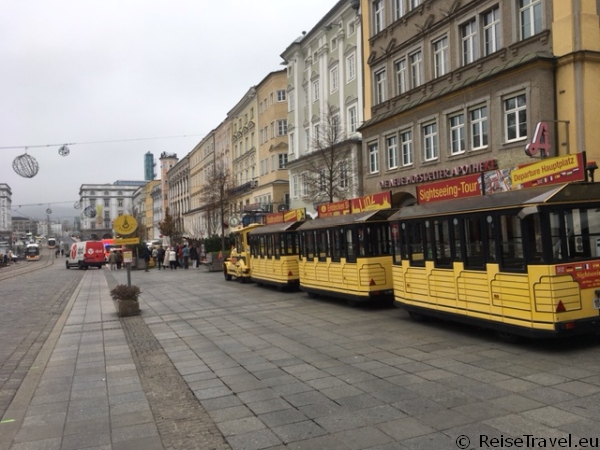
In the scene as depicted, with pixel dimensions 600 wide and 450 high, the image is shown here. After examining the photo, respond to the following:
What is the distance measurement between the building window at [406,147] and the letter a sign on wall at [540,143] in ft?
27.2

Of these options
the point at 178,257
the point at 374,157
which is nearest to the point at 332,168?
the point at 374,157

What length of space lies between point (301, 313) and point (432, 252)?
14.6 feet

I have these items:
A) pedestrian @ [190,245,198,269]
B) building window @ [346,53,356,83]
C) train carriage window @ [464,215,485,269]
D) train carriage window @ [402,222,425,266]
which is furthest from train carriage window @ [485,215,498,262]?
pedestrian @ [190,245,198,269]

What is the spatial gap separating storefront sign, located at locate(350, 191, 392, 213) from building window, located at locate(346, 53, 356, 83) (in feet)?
65.5

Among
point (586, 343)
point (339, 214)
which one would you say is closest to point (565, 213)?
point (586, 343)

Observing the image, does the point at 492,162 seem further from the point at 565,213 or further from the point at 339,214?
the point at 565,213

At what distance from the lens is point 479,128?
2141 cm

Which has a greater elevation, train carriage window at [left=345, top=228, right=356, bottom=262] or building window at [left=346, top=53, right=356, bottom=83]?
building window at [left=346, top=53, right=356, bottom=83]

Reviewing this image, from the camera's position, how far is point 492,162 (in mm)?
20328

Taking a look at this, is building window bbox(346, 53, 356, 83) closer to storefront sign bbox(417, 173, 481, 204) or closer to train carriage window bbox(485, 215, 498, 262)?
storefront sign bbox(417, 173, 481, 204)

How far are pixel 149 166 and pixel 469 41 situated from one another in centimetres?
14701

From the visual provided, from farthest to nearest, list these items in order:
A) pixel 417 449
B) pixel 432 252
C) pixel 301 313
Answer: pixel 301 313 → pixel 432 252 → pixel 417 449

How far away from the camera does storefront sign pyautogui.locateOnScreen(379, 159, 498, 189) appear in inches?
813

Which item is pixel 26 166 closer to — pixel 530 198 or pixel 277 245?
pixel 277 245
